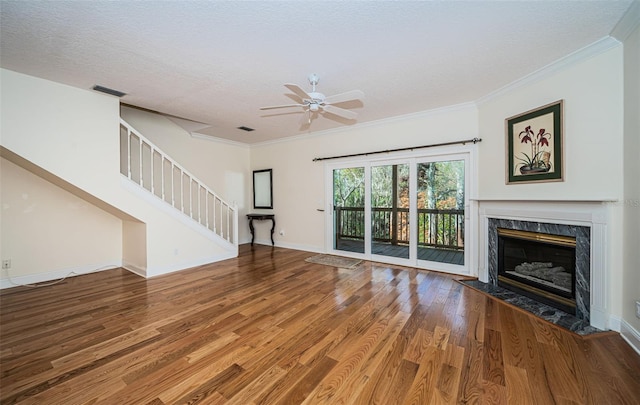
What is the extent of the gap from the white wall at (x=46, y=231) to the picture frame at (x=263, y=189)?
116 inches

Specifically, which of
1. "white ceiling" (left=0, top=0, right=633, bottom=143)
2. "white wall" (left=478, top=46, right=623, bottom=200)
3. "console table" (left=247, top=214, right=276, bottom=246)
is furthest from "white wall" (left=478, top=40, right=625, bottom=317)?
"console table" (left=247, top=214, right=276, bottom=246)

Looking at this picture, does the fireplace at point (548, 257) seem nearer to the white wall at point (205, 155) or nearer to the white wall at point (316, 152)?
the white wall at point (316, 152)

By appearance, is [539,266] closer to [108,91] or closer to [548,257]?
[548,257]

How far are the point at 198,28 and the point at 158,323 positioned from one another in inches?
108

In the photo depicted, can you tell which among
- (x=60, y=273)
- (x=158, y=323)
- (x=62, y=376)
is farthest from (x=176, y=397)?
(x=60, y=273)

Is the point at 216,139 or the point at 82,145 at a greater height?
the point at 216,139

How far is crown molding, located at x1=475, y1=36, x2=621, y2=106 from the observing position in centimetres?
227

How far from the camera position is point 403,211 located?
175 inches

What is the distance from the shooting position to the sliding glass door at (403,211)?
398 cm

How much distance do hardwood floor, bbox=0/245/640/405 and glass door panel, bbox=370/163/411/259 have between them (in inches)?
52.1

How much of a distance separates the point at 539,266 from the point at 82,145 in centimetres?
598

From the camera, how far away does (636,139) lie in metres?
2.05

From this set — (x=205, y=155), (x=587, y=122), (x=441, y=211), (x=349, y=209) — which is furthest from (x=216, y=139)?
(x=587, y=122)

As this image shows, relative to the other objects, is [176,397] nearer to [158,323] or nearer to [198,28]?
[158,323]
